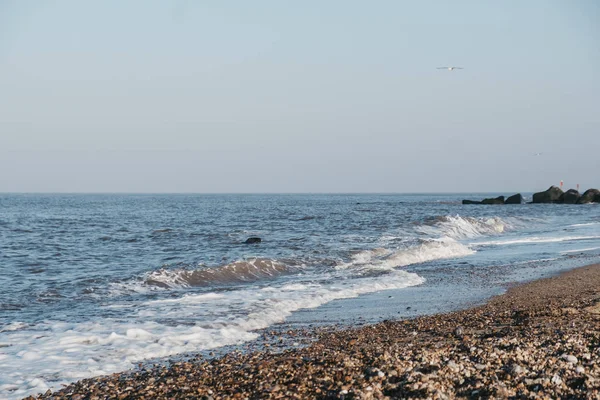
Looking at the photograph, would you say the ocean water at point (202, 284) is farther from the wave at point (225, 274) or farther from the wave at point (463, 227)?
the wave at point (463, 227)

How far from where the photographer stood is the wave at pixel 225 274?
17578 mm

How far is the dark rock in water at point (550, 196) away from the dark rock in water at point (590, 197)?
4.37 m

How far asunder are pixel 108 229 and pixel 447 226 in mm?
19775

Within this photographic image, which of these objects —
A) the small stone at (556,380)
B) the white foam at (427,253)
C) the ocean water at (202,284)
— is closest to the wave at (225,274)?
the ocean water at (202,284)

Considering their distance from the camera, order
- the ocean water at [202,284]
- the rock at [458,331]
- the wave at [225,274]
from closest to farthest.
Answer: the rock at [458,331], the ocean water at [202,284], the wave at [225,274]

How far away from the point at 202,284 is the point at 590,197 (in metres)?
76.7

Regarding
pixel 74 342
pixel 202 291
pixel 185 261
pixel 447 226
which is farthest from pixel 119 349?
pixel 447 226

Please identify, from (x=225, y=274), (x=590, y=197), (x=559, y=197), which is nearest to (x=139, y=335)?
(x=225, y=274)

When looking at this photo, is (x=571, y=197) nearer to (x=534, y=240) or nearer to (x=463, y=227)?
(x=463, y=227)

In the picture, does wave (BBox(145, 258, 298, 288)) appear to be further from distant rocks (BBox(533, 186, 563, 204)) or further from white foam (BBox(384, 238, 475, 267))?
distant rocks (BBox(533, 186, 563, 204))

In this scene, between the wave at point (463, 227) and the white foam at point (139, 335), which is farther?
the wave at point (463, 227)

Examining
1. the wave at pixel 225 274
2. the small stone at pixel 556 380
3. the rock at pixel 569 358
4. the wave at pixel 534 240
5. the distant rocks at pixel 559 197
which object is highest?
the distant rocks at pixel 559 197

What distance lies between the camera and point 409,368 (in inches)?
259

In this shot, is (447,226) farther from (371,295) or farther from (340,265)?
(371,295)
